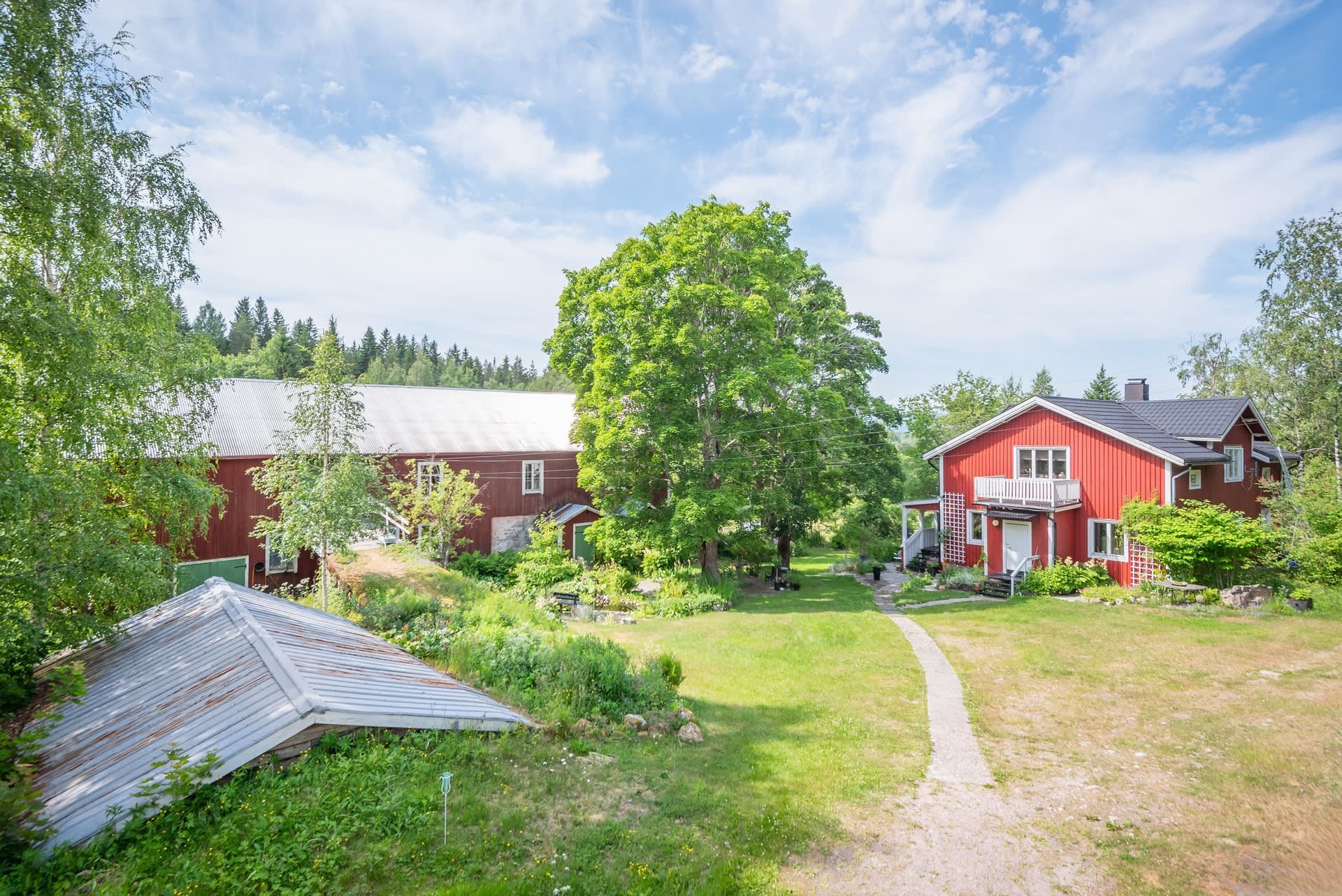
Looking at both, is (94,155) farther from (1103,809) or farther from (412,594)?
(1103,809)

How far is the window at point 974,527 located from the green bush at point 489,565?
59.2 ft

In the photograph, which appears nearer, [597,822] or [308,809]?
[308,809]

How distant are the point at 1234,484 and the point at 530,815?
27738mm

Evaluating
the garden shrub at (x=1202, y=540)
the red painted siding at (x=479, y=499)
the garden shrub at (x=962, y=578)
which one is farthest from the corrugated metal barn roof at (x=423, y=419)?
the garden shrub at (x=1202, y=540)

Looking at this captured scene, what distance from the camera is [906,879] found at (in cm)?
559

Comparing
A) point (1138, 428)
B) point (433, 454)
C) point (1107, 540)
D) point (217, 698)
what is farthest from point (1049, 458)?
point (217, 698)

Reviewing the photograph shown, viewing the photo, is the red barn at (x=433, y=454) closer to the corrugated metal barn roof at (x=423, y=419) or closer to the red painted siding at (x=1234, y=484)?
the corrugated metal barn roof at (x=423, y=419)

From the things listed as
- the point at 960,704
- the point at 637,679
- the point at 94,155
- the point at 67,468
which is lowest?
the point at 960,704

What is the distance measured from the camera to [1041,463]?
22.5 m

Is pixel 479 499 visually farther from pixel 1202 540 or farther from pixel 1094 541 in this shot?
pixel 1202 540

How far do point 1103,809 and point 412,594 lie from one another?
45.0 feet

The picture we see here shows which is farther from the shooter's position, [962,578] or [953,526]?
[953,526]

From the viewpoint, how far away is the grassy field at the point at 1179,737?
5969mm

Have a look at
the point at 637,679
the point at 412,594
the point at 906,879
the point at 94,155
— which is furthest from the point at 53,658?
the point at 906,879
